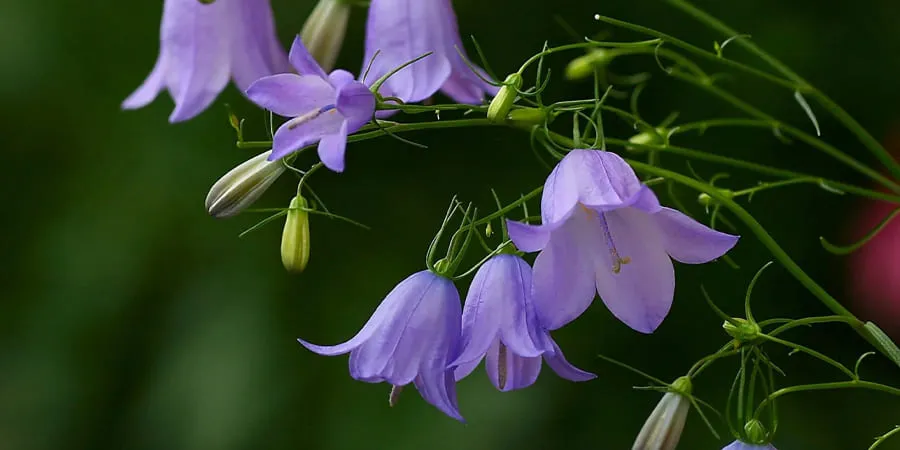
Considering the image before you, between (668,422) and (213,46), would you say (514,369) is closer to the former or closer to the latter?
(668,422)

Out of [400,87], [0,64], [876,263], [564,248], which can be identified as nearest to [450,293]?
[564,248]

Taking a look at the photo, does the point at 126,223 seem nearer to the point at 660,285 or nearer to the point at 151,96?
the point at 151,96

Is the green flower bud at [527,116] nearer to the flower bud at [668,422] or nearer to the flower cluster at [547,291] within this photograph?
the flower cluster at [547,291]

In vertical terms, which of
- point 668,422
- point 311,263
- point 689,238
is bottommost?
point 311,263

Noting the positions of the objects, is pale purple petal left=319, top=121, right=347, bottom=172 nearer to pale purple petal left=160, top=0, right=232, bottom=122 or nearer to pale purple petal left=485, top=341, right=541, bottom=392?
pale purple petal left=485, top=341, right=541, bottom=392

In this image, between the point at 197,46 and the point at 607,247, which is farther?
the point at 197,46

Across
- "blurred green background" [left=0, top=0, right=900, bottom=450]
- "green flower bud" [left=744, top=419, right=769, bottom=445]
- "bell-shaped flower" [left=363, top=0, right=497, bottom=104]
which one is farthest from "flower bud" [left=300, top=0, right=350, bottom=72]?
"blurred green background" [left=0, top=0, right=900, bottom=450]

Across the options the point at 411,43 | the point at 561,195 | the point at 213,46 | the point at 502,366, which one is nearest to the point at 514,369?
the point at 502,366

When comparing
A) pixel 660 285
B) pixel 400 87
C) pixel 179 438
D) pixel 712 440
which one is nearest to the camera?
pixel 660 285
